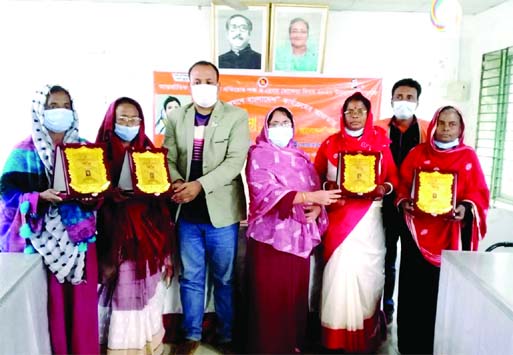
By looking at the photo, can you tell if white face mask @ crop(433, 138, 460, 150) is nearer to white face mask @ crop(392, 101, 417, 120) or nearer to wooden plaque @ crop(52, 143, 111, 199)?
white face mask @ crop(392, 101, 417, 120)

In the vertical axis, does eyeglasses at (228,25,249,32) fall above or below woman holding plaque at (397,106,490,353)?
above

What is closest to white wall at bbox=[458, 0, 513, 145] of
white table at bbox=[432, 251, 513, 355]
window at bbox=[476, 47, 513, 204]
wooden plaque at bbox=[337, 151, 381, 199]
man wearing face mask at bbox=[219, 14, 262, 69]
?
window at bbox=[476, 47, 513, 204]

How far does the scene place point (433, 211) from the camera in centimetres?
184

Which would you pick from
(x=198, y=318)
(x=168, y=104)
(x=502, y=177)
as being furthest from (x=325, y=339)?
(x=168, y=104)

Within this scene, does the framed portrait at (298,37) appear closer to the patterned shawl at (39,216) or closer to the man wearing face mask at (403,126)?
the man wearing face mask at (403,126)

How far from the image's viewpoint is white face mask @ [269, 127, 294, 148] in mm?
1993

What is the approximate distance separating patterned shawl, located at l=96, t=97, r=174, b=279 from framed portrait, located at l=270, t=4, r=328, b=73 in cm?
234

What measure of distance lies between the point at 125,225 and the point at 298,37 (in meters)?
2.68

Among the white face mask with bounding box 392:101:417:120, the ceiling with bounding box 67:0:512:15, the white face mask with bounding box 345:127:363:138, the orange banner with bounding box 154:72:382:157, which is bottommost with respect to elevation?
the white face mask with bounding box 345:127:363:138

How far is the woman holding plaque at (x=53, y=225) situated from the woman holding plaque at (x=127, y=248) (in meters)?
0.10

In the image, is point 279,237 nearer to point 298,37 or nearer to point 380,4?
point 298,37

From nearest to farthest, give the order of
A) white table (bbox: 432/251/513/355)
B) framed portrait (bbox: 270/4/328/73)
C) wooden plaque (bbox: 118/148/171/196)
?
white table (bbox: 432/251/513/355) → wooden plaque (bbox: 118/148/171/196) → framed portrait (bbox: 270/4/328/73)

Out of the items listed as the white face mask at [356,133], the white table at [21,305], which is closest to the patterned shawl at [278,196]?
the white face mask at [356,133]

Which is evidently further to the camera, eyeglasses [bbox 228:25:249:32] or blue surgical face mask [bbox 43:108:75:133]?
eyeglasses [bbox 228:25:249:32]
